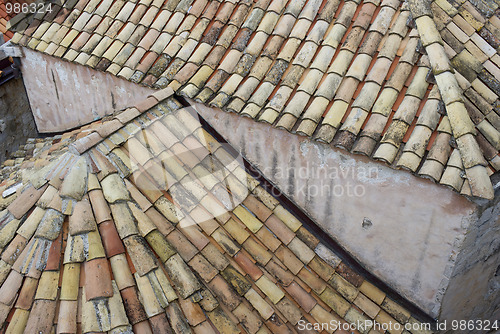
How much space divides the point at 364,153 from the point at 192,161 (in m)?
2.11

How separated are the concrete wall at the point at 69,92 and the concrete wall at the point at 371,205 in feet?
6.16

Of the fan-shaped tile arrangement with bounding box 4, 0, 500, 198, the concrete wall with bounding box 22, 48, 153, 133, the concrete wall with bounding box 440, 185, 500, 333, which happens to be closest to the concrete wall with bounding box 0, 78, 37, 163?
the concrete wall with bounding box 22, 48, 153, 133

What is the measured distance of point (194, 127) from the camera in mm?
5367

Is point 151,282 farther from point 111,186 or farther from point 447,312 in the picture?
point 447,312

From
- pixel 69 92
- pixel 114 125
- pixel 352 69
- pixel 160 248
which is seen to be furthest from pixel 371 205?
pixel 69 92

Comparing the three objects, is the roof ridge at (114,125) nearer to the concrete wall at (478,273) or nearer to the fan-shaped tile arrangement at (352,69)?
the fan-shaped tile arrangement at (352,69)

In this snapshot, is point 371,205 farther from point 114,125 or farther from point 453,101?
point 114,125

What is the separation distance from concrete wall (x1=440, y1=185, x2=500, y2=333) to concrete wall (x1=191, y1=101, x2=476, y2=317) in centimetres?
24

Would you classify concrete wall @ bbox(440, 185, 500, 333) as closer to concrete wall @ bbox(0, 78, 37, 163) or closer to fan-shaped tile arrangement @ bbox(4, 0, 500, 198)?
fan-shaped tile arrangement @ bbox(4, 0, 500, 198)

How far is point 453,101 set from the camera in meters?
4.38

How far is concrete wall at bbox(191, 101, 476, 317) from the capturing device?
15.1 ft

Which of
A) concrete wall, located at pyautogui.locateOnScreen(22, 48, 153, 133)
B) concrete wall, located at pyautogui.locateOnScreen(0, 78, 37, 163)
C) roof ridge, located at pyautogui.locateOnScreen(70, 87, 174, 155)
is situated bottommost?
concrete wall, located at pyautogui.locateOnScreen(0, 78, 37, 163)

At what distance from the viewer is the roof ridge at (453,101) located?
4039 mm

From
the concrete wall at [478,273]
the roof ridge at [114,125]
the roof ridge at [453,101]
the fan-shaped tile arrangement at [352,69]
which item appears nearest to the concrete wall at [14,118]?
the fan-shaped tile arrangement at [352,69]
